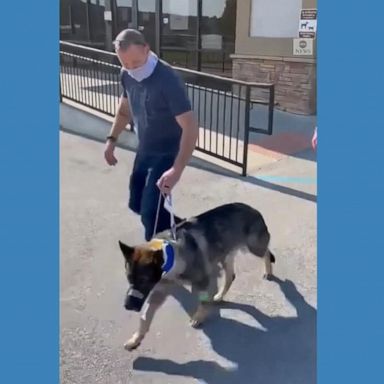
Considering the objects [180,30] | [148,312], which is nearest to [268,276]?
[148,312]

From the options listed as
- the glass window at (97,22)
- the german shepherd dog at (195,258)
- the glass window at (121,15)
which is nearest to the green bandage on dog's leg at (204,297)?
the german shepherd dog at (195,258)

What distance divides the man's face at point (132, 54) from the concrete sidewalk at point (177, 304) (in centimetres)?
53

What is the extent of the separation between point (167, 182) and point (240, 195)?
1.71 metres

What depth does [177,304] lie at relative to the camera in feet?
9.06

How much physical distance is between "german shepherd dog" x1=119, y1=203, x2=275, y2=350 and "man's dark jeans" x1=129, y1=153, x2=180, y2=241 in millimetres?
220

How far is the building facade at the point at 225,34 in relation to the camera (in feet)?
19.7

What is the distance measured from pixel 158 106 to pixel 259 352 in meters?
1.22

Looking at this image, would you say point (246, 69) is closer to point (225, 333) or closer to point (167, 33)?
point (167, 33)

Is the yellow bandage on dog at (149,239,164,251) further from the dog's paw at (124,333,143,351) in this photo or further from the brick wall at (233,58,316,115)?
the brick wall at (233,58,316,115)

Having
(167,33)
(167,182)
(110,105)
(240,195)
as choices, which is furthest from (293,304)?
(167,33)

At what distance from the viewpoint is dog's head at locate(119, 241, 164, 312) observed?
2.20 meters

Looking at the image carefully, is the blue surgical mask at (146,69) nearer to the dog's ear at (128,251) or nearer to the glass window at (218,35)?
the dog's ear at (128,251)

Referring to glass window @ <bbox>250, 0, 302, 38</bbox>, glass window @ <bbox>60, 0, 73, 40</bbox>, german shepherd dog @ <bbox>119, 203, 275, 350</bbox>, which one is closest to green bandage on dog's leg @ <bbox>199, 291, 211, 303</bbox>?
german shepherd dog @ <bbox>119, 203, 275, 350</bbox>

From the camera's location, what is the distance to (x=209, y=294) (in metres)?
2.62
